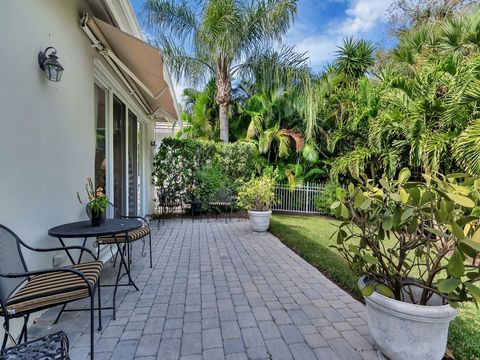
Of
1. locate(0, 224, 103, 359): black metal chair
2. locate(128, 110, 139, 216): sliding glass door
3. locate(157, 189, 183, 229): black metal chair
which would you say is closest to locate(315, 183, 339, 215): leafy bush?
locate(157, 189, 183, 229): black metal chair

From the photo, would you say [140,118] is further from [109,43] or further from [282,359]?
[282,359]

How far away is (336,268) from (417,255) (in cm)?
222

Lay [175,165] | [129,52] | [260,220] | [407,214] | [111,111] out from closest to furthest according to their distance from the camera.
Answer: [407,214] → [129,52] → [111,111] → [260,220] → [175,165]

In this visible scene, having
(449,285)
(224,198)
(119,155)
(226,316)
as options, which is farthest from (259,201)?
(449,285)

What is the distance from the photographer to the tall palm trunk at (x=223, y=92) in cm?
1020

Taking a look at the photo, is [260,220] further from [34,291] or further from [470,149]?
[34,291]

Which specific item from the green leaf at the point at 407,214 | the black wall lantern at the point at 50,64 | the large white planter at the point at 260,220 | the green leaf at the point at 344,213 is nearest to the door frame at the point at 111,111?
the black wall lantern at the point at 50,64

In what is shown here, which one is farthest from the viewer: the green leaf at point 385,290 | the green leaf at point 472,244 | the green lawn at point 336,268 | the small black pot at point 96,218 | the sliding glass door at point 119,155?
the sliding glass door at point 119,155

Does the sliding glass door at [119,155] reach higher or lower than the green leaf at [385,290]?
higher

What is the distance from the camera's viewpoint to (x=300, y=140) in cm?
1102

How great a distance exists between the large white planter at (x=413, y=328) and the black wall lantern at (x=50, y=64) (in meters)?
3.61

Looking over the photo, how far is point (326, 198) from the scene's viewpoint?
35.6 ft

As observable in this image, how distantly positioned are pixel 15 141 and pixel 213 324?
2420 millimetres

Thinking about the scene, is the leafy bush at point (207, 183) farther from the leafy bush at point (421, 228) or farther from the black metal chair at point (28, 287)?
the leafy bush at point (421, 228)
